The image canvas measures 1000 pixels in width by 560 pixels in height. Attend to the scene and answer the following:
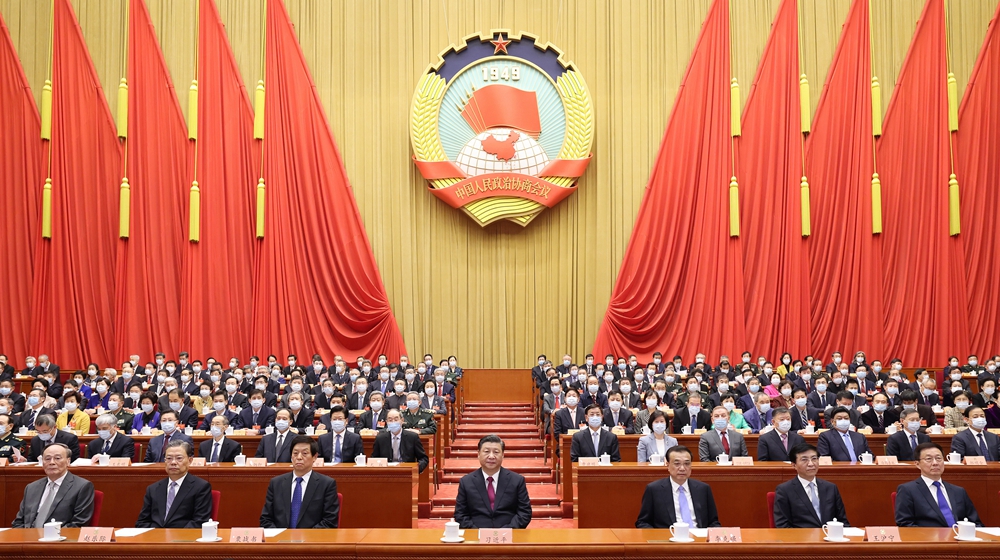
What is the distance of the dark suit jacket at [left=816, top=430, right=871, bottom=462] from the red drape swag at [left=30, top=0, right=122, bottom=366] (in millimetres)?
10627

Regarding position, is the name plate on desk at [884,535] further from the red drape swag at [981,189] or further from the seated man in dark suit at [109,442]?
the red drape swag at [981,189]

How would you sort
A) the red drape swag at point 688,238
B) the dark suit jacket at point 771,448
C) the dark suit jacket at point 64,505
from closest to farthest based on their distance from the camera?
the dark suit jacket at point 64,505 < the dark suit jacket at point 771,448 < the red drape swag at point 688,238

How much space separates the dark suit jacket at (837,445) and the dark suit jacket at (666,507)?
2.17 metres

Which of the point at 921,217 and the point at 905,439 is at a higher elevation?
the point at 921,217

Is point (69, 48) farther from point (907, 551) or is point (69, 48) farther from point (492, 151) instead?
point (907, 551)

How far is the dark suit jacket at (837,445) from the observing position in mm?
6293

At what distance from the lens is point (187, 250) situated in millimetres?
12898

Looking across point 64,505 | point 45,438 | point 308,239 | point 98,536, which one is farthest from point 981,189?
point 98,536

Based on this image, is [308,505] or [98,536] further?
[308,505]

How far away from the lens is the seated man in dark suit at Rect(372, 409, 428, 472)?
6398 millimetres

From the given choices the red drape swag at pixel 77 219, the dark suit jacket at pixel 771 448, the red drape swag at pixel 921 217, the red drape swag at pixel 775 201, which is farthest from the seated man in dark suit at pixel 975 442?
the red drape swag at pixel 77 219

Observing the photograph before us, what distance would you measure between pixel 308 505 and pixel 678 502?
2004 mm

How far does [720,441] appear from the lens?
632 centimetres

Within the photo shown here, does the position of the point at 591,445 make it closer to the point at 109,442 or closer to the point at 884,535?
the point at 884,535
